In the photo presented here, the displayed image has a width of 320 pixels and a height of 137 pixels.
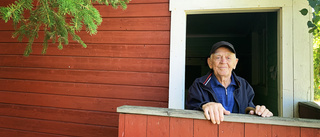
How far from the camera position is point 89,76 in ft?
7.29

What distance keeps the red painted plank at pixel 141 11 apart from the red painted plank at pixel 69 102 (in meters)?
0.99

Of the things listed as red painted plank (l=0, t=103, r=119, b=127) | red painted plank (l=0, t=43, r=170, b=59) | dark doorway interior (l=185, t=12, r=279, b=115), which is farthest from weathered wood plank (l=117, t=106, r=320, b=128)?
dark doorway interior (l=185, t=12, r=279, b=115)

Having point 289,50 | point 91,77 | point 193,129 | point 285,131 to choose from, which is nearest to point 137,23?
point 91,77

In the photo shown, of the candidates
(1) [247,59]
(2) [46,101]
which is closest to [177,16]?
(2) [46,101]

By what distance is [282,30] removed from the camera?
1.80 m

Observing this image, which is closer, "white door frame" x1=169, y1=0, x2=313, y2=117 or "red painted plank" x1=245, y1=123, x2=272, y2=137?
"red painted plank" x1=245, y1=123, x2=272, y2=137

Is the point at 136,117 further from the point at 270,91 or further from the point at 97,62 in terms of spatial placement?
the point at 270,91

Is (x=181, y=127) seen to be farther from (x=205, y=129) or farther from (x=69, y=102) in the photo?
(x=69, y=102)

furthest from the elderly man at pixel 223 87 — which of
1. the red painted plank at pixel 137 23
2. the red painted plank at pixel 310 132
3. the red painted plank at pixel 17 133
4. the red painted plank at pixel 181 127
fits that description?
the red painted plank at pixel 17 133

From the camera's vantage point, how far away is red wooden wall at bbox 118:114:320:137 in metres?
0.95

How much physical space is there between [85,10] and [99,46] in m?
1.17

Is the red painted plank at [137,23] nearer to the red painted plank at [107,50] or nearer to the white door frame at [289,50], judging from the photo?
the red painted plank at [107,50]

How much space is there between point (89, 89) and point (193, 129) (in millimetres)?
1571

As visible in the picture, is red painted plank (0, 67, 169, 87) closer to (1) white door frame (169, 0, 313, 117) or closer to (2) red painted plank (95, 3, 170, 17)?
(1) white door frame (169, 0, 313, 117)
